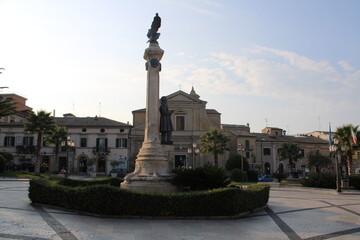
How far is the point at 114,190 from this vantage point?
34.7 ft

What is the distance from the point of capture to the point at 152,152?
15.0m

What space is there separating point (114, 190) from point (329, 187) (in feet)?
69.4

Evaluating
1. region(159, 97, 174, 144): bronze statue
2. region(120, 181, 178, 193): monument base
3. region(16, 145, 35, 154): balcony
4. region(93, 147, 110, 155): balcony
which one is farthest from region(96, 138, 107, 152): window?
region(120, 181, 178, 193): monument base

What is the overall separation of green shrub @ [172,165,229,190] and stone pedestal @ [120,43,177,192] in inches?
39.0

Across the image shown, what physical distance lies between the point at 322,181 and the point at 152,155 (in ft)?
56.9

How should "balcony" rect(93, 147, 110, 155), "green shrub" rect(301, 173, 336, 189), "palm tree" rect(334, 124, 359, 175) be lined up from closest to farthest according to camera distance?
"green shrub" rect(301, 173, 336, 189), "palm tree" rect(334, 124, 359, 175), "balcony" rect(93, 147, 110, 155)

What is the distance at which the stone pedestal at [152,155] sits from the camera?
14.2m

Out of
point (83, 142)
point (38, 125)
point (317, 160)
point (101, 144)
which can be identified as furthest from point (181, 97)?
point (317, 160)

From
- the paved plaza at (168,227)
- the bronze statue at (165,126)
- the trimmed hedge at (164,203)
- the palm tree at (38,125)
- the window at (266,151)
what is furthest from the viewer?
the window at (266,151)

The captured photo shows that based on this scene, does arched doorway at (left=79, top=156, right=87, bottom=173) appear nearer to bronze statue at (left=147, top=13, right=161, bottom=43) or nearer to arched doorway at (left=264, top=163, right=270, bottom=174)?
arched doorway at (left=264, top=163, right=270, bottom=174)

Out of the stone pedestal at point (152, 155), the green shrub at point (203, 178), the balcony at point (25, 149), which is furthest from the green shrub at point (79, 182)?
the balcony at point (25, 149)

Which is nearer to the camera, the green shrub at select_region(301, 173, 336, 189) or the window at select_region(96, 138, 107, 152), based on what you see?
the green shrub at select_region(301, 173, 336, 189)

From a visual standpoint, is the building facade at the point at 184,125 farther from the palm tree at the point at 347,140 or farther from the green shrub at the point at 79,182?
the green shrub at the point at 79,182

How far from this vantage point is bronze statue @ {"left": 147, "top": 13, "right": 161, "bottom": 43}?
55.5ft
